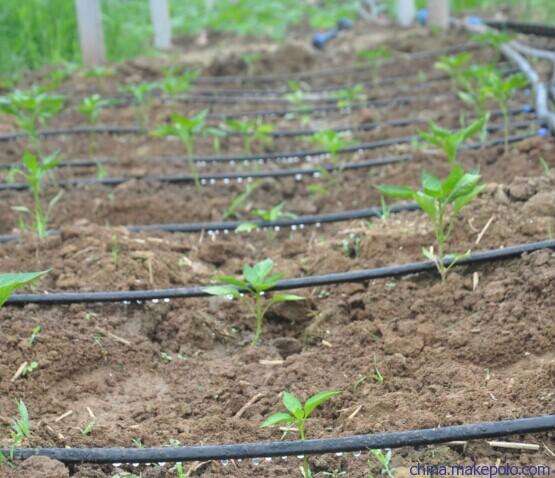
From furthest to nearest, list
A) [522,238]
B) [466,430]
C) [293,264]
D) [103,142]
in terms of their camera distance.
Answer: [103,142], [293,264], [522,238], [466,430]

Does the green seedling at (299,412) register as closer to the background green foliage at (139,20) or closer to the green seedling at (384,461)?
the green seedling at (384,461)

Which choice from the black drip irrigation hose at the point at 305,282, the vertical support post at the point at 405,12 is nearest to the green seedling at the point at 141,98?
the black drip irrigation hose at the point at 305,282

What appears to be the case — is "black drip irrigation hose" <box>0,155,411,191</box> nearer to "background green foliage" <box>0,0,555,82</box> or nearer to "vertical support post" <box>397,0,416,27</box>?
"background green foliage" <box>0,0,555,82</box>

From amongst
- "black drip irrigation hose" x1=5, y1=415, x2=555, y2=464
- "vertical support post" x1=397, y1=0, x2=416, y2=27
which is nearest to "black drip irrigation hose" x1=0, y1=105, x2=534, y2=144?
"black drip irrigation hose" x1=5, y1=415, x2=555, y2=464

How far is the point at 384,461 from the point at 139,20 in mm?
10613

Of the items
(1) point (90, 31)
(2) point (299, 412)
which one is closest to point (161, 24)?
(1) point (90, 31)

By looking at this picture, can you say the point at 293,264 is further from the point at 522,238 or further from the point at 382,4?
the point at 382,4

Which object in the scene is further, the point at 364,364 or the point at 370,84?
the point at 370,84

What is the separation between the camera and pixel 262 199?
4367 millimetres

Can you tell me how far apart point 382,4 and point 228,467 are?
10.9m

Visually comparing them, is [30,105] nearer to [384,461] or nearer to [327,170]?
[327,170]

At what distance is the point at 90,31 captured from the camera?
7.62 meters

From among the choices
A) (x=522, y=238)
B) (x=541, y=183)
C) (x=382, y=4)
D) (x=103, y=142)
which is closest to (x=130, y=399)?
(x=522, y=238)

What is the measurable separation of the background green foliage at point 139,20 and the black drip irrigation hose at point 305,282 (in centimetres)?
511
